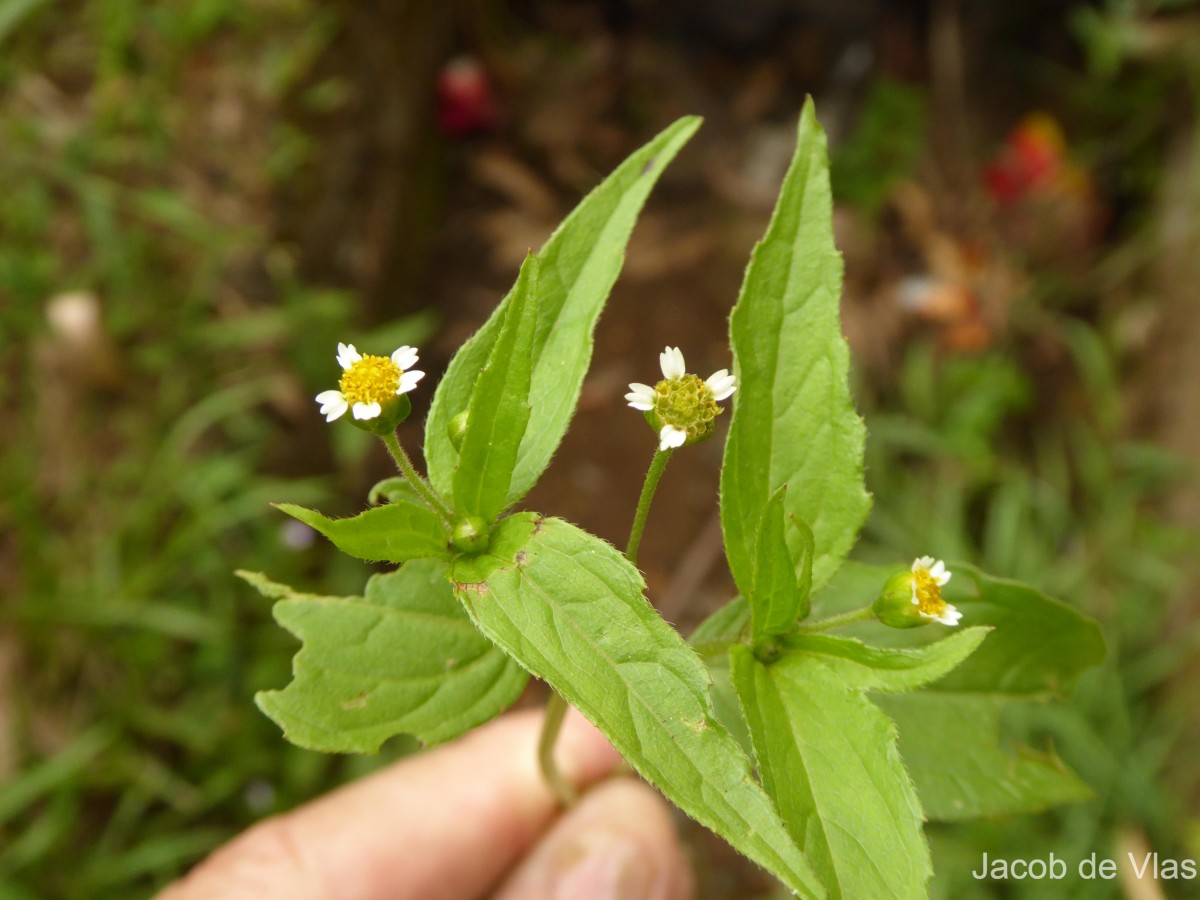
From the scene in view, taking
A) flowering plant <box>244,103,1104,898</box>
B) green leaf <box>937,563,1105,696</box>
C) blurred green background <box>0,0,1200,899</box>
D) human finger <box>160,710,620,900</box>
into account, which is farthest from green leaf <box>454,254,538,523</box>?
blurred green background <box>0,0,1200,899</box>

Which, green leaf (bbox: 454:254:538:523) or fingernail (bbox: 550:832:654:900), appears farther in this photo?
fingernail (bbox: 550:832:654:900)

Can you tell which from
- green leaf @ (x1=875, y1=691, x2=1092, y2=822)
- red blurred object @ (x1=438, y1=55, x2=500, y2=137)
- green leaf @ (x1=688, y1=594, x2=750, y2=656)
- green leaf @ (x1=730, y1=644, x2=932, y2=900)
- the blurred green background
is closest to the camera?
green leaf @ (x1=730, y1=644, x2=932, y2=900)

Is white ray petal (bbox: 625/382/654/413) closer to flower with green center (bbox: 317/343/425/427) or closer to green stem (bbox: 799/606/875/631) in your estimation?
flower with green center (bbox: 317/343/425/427)

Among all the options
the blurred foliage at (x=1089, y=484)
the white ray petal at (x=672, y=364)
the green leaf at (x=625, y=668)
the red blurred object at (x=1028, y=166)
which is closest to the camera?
the green leaf at (x=625, y=668)

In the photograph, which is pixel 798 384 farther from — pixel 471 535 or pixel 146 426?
pixel 146 426

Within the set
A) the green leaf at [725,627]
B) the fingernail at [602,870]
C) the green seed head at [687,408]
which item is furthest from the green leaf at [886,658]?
the fingernail at [602,870]

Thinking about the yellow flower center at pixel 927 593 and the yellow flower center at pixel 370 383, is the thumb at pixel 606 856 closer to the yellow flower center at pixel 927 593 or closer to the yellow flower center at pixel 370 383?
the yellow flower center at pixel 927 593

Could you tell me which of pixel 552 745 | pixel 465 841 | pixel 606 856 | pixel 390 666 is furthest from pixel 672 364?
pixel 465 841
